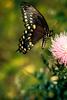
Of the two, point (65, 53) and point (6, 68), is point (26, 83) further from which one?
point (65, 53)

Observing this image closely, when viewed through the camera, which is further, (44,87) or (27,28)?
(44,87)

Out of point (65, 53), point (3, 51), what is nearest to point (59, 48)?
point (65, 53)

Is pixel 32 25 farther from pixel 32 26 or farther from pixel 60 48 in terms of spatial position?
pixel 60 48

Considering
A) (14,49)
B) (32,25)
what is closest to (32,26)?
(32,25)

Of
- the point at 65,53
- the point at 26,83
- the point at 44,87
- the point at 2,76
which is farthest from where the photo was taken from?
the point at 2,76

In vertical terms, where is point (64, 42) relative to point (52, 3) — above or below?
above

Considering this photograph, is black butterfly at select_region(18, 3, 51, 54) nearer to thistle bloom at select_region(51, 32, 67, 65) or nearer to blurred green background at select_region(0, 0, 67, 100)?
thistle bloom at select_region(51, 32, 67, 65)

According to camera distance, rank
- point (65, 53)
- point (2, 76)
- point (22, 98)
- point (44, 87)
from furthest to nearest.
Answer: point (2, 76), point (22, 98), point (44, 87), point (65, 53)
